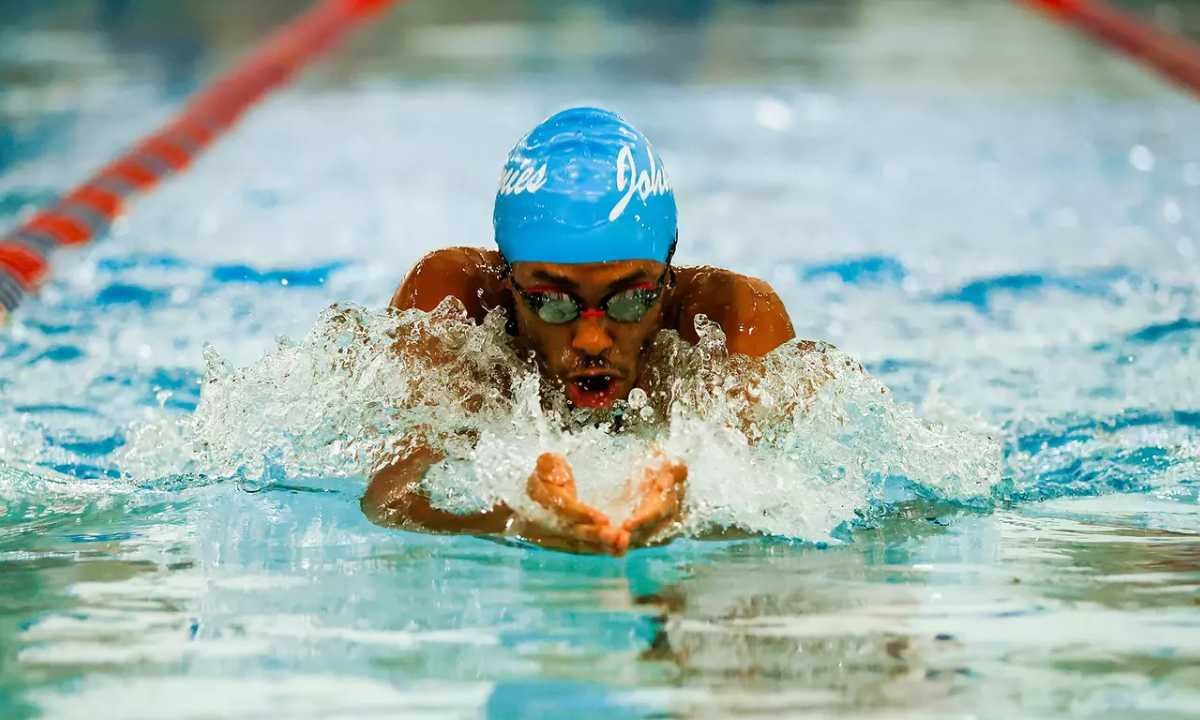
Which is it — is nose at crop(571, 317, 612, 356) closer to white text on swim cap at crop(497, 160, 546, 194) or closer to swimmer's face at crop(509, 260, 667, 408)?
swimmer's face at crop(509, 260, 667, 408)

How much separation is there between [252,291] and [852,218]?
7.88 ft

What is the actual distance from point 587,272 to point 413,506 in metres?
0.49

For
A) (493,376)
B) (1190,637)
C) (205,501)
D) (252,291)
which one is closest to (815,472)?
(493,376)

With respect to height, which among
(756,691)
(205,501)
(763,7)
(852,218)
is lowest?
(756,691)

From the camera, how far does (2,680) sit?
6.53 ft

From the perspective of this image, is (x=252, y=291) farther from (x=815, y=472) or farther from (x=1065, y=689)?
(x=1065, y=689)

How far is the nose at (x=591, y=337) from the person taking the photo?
275 centimetres

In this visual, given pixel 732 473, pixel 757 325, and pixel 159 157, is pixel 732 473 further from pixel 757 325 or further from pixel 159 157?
pixel 159 157

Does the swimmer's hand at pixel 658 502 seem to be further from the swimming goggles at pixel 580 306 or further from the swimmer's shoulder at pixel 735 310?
the swimmer's shoulder at pixel 735 310

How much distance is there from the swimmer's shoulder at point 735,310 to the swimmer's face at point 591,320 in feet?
0.73

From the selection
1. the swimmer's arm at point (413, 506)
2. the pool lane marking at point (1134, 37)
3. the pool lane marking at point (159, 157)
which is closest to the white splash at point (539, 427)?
the swimmer's arm at point (413, 506)

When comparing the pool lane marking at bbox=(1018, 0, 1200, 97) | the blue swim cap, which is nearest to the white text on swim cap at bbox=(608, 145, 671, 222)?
the blue swim cap

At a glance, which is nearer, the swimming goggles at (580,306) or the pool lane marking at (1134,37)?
the swimming goggles at (580,306)

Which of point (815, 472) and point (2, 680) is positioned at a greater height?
point (815, 472)
